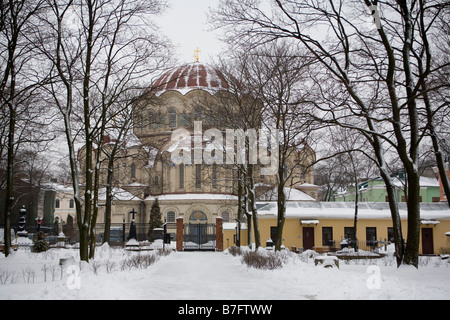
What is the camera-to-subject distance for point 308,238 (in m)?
31.5

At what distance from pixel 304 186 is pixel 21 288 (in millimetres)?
44985

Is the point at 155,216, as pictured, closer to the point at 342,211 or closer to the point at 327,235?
the point at 327,235

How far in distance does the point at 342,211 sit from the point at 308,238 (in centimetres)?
327

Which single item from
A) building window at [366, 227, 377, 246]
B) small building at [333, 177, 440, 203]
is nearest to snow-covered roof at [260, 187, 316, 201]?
small building at [333, 177, 440, 203]

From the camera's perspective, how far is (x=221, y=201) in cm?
4925

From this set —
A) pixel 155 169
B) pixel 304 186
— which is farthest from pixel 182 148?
pixel 304 186

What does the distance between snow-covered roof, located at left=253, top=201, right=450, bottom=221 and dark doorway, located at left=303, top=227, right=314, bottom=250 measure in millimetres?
796

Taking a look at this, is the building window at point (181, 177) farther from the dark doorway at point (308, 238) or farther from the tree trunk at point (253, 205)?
the tree trunk at point (253, 205)

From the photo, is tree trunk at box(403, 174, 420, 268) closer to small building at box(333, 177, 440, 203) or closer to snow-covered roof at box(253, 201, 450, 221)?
snow-covered roof at box(253, 201, 450, 221)

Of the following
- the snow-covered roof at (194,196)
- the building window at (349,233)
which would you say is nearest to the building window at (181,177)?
the snow-covered roof at (194,196)

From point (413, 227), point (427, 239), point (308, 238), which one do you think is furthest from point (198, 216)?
point (413, 227)

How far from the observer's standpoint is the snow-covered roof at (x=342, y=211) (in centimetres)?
3138
